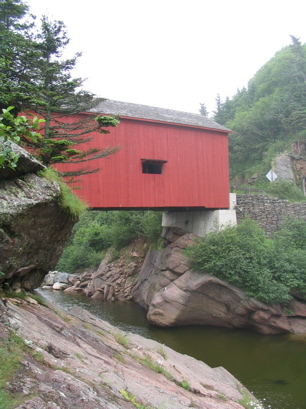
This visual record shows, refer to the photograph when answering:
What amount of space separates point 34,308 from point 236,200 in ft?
41.8

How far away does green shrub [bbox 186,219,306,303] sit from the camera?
12.4 metres

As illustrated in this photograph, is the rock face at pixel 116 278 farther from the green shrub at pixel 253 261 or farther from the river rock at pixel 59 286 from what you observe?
the green shrub at pixel 253 261

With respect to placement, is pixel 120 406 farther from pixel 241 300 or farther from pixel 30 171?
pixel 241 300

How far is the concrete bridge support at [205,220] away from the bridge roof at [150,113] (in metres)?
3.89

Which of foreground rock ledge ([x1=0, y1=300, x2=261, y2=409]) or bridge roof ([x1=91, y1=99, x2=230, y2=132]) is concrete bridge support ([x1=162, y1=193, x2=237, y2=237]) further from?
foreground rock ledge ([x1=0, y1=300, x2=261, y2=409])

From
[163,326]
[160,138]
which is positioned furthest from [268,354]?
[160,138]

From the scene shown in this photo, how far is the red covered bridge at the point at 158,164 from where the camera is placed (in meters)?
12.6

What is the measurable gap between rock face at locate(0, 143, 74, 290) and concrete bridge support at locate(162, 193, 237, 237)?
31.9ft

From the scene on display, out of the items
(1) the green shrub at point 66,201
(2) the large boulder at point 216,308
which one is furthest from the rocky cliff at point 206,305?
(1) the green shrub at point 66,201

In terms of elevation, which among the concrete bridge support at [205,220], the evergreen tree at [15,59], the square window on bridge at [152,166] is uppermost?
the evergreen tree at [15,59]

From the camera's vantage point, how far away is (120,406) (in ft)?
11.0

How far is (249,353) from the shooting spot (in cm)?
1035

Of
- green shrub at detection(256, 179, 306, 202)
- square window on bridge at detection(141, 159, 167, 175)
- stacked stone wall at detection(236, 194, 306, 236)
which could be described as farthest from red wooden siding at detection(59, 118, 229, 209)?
green shrub at detection(256, 179, 306, 202)

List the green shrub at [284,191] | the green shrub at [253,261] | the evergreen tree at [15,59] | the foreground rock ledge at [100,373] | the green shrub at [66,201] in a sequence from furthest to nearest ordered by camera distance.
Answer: the green shrub at [284,191]
the green shrub at [253,261]
the evergreen tree at [15,59]
the green shrub at [66,201]
the foreground rock ledge at [100,373]
